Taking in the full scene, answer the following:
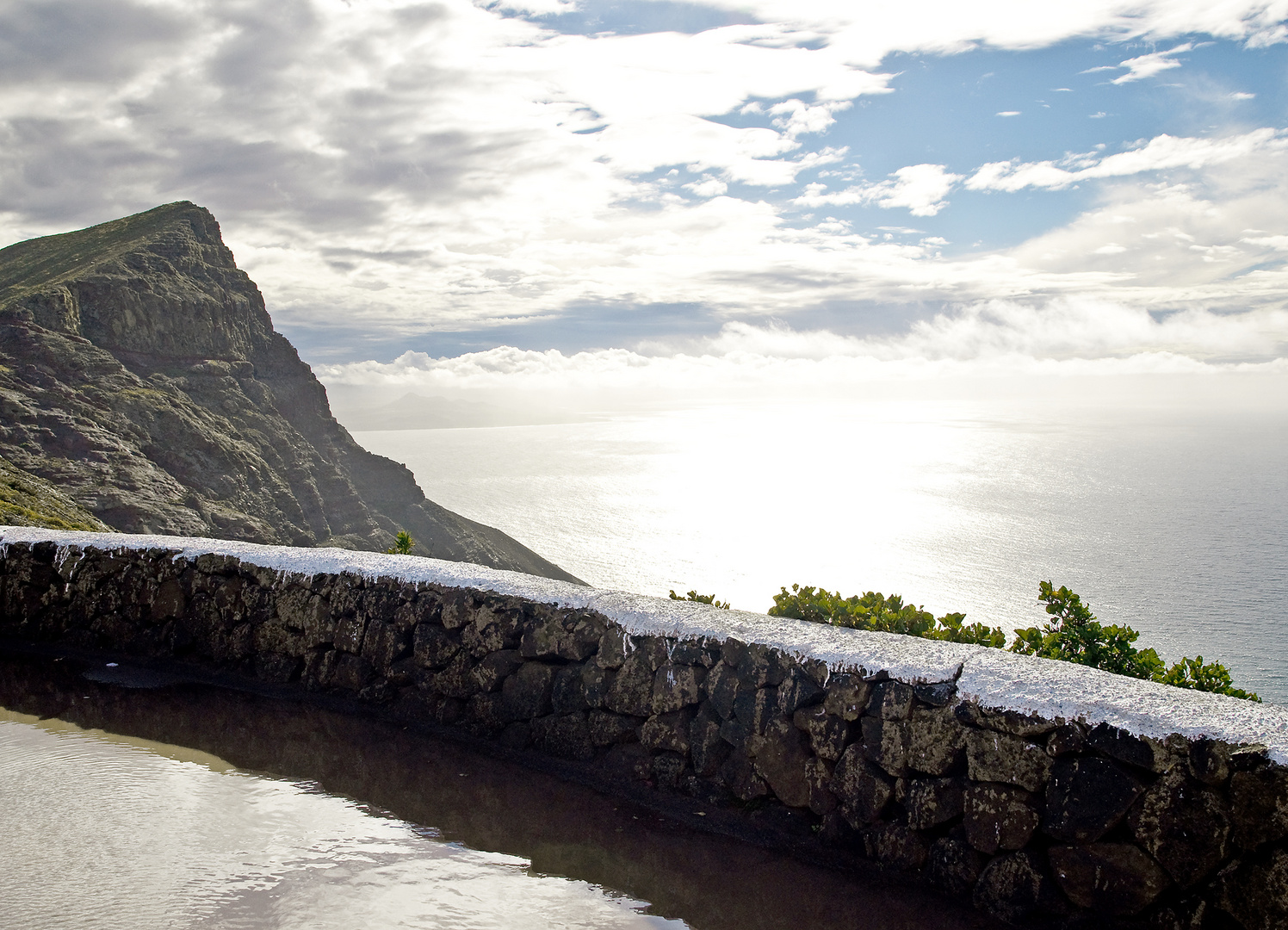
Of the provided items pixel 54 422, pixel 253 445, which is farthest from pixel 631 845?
pixel 253 445

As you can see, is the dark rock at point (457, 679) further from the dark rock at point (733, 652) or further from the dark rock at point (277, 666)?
the dark rock at point (733, 652)

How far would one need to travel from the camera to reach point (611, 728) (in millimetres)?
5207

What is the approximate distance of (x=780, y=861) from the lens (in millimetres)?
4379

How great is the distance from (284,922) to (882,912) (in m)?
2.64

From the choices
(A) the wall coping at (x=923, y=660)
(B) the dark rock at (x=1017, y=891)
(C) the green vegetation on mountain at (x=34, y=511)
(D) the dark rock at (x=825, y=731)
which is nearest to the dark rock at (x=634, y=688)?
(A) the wall coping at (x=923, y=660)

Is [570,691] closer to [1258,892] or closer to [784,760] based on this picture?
[784,760]

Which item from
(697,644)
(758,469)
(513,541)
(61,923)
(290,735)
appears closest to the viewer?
(61,923)

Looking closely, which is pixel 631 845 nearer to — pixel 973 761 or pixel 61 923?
pixel 973 761

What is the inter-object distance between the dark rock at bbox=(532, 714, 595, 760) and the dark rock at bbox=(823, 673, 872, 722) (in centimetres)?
165

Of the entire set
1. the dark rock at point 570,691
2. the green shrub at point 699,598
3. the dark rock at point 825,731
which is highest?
the green shrub at point 699,598

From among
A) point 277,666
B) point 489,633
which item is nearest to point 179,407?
point 277,666

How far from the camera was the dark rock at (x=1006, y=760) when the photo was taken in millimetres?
3773

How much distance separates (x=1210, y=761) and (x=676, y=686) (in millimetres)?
2595

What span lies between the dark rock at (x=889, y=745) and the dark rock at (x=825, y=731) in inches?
5.5
